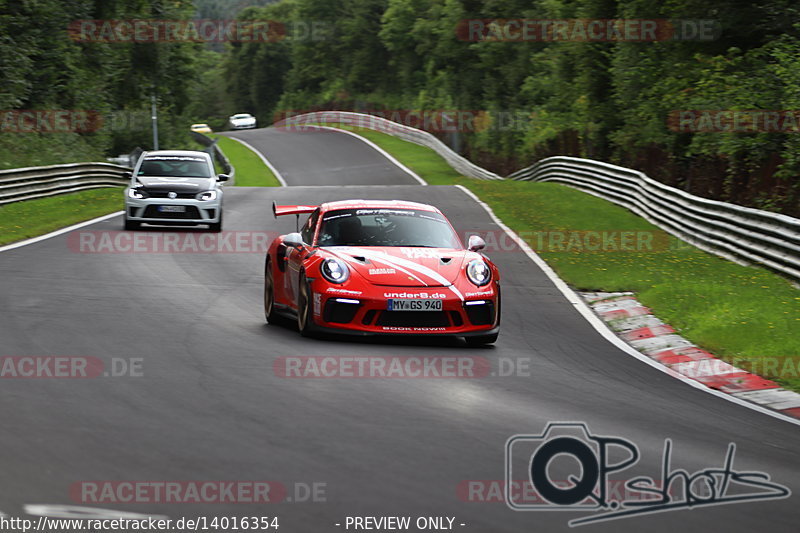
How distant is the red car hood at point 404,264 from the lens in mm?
10141

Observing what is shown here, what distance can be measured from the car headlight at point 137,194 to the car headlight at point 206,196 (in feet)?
3.57

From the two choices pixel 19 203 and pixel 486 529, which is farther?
pixel 19 203

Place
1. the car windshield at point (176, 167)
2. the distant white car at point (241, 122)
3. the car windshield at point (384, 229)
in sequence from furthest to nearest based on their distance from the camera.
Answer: the distant white car at point (241, 122), the car windshield at point (176, 167), the car windshield at point (384, 229)

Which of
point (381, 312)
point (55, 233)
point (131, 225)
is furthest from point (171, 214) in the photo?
point (381, 312)

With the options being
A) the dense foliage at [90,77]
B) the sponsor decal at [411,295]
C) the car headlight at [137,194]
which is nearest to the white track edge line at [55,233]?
the car headlight at [137,194]

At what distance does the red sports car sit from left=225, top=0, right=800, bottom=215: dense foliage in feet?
37.7

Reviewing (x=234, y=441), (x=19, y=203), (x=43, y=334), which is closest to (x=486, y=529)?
(x=234, y=441)

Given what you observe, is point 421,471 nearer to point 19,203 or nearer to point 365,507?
point 365,507

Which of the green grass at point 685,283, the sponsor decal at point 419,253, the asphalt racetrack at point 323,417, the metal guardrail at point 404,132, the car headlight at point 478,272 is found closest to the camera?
the asphalt racetrack at point 323,417

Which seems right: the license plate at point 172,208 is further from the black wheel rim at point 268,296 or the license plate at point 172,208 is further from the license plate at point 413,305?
the license plate at point 413,305

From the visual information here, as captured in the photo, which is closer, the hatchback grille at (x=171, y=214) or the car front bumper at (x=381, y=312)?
the car front bumper at (x=381, y=312)

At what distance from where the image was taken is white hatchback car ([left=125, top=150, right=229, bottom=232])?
2147cm

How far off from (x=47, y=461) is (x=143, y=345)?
3.87 meters

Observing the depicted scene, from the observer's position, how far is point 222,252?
60.9 ft
